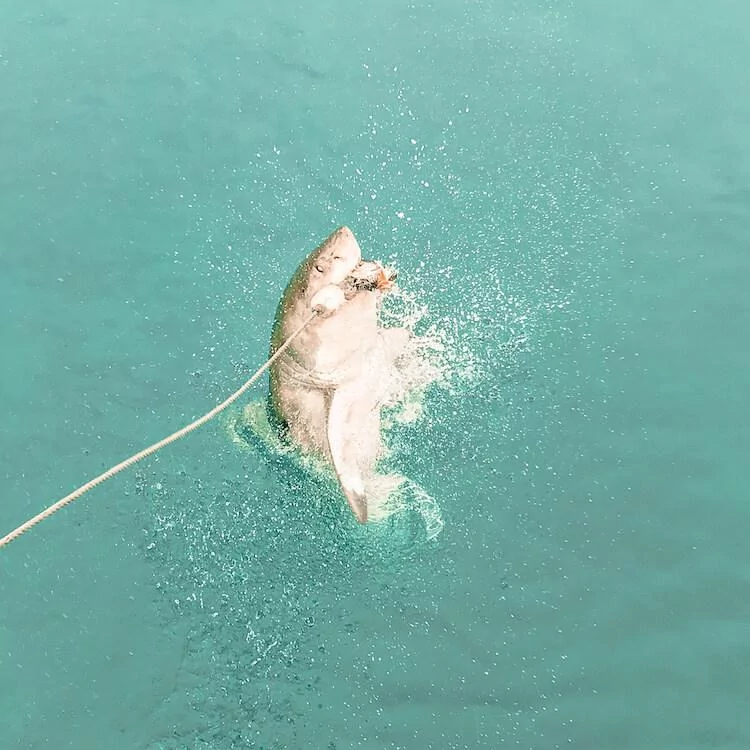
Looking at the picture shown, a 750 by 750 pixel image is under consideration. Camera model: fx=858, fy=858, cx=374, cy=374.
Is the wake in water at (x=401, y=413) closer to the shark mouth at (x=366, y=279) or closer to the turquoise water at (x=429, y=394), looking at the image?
the turquoise water at (x=429, y=394)

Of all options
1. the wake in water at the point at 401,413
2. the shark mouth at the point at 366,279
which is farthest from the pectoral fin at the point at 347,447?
the shark mouth at the point at 366,279

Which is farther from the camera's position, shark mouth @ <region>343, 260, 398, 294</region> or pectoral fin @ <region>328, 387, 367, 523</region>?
shark mouth @ <region>343, 260, 398, 294</region>

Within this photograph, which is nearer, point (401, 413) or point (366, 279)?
point (366, 279)

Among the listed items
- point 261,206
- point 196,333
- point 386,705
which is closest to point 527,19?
point 261,206

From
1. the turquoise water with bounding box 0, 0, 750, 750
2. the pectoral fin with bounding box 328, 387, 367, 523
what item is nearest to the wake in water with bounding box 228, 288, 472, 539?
the turquoise water with bounding box 0, 0, 750, 750

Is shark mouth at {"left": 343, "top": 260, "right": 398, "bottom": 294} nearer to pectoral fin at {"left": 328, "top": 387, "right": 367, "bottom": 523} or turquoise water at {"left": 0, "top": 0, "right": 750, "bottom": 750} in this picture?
pectoral fin at {"left": 328, "top": 387, "right": 367, "bottom": 523}

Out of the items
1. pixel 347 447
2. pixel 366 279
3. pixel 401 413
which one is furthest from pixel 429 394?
pixel 366 279

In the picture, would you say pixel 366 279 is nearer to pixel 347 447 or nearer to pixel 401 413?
pixel 347 447
